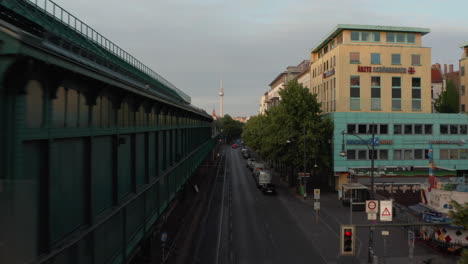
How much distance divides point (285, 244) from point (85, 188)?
59.3 ft

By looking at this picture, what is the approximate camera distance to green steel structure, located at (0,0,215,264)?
5.51 meters

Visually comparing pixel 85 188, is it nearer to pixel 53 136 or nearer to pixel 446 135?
pixel 53 136

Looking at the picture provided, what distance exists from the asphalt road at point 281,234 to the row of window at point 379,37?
21.6m

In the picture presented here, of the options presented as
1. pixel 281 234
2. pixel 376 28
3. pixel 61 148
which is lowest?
pixel 281 234

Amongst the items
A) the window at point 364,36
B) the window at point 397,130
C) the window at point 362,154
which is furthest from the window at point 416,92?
the window at point 362,154

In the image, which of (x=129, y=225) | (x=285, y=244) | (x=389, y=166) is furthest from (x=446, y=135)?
(x=129, y=225)

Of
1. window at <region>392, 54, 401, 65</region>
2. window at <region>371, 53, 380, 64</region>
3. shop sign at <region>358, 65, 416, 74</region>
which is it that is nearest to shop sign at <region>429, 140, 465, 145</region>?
shop sign at <region>358, 65, 416, 74</region>

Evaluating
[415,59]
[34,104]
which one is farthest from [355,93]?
[34,104]

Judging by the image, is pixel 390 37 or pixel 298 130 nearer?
pixel 298 130

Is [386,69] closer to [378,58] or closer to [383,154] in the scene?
[378,58]

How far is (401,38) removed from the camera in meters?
46.8

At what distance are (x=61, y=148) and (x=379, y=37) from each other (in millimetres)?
47153

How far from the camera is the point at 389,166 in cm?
4447

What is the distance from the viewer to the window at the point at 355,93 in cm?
4522
